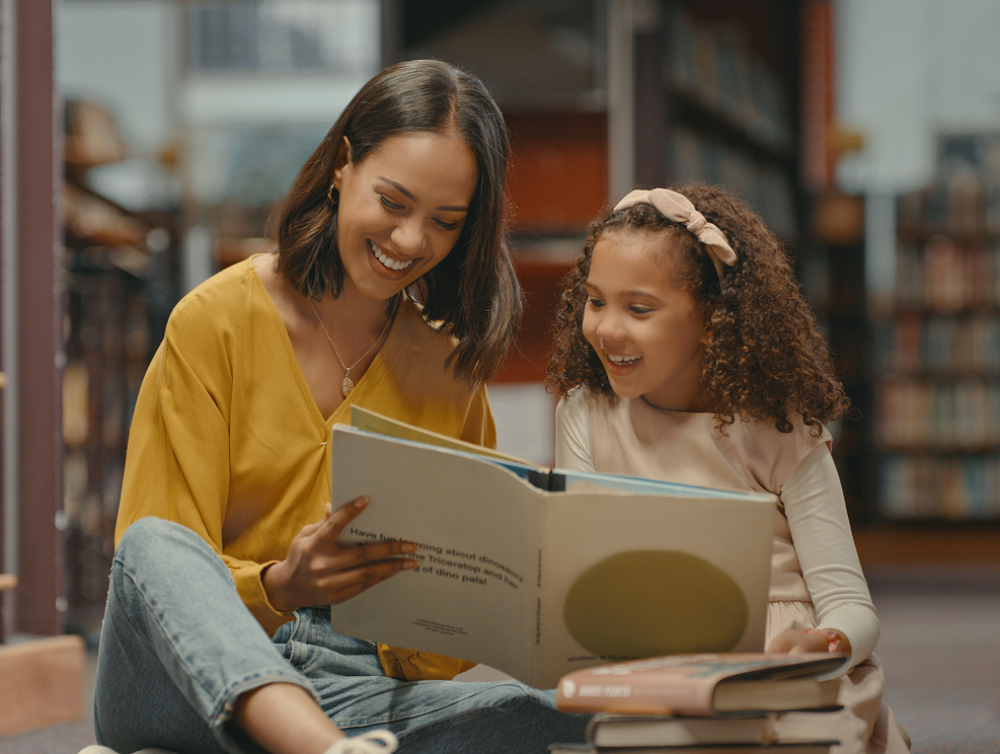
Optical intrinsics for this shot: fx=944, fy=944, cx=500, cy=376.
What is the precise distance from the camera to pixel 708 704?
746mm

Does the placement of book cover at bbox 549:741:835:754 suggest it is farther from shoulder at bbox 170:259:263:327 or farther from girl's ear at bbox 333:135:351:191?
girl's ear at bbox 333:135:351:191

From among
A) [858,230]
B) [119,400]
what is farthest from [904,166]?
[119,400]

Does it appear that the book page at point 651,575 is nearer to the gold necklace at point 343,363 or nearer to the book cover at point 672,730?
the book cover at point 672,730

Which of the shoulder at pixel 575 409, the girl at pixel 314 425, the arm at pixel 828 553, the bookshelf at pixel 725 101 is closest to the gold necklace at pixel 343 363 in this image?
the girl at pixel 314 425

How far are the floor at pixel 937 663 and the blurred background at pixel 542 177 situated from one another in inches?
11.0

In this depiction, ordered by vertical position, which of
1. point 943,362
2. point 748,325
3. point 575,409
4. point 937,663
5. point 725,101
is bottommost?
point 937,663

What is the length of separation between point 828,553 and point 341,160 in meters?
0.80

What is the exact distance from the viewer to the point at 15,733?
6.07 ft

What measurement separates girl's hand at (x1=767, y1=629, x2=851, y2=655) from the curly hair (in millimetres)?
256

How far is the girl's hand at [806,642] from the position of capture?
0.91 metres

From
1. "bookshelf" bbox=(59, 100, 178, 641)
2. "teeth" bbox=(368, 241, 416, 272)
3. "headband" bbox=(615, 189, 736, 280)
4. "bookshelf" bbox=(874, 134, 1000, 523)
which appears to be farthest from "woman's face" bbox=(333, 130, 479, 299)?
"bookshelf" bbox=(874, 134, 1000, 523)

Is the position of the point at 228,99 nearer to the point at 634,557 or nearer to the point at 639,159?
the point at 639,159

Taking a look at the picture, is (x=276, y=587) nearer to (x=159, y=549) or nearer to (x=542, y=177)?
(x=159, y=549)

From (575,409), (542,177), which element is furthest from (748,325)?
(542,177)
